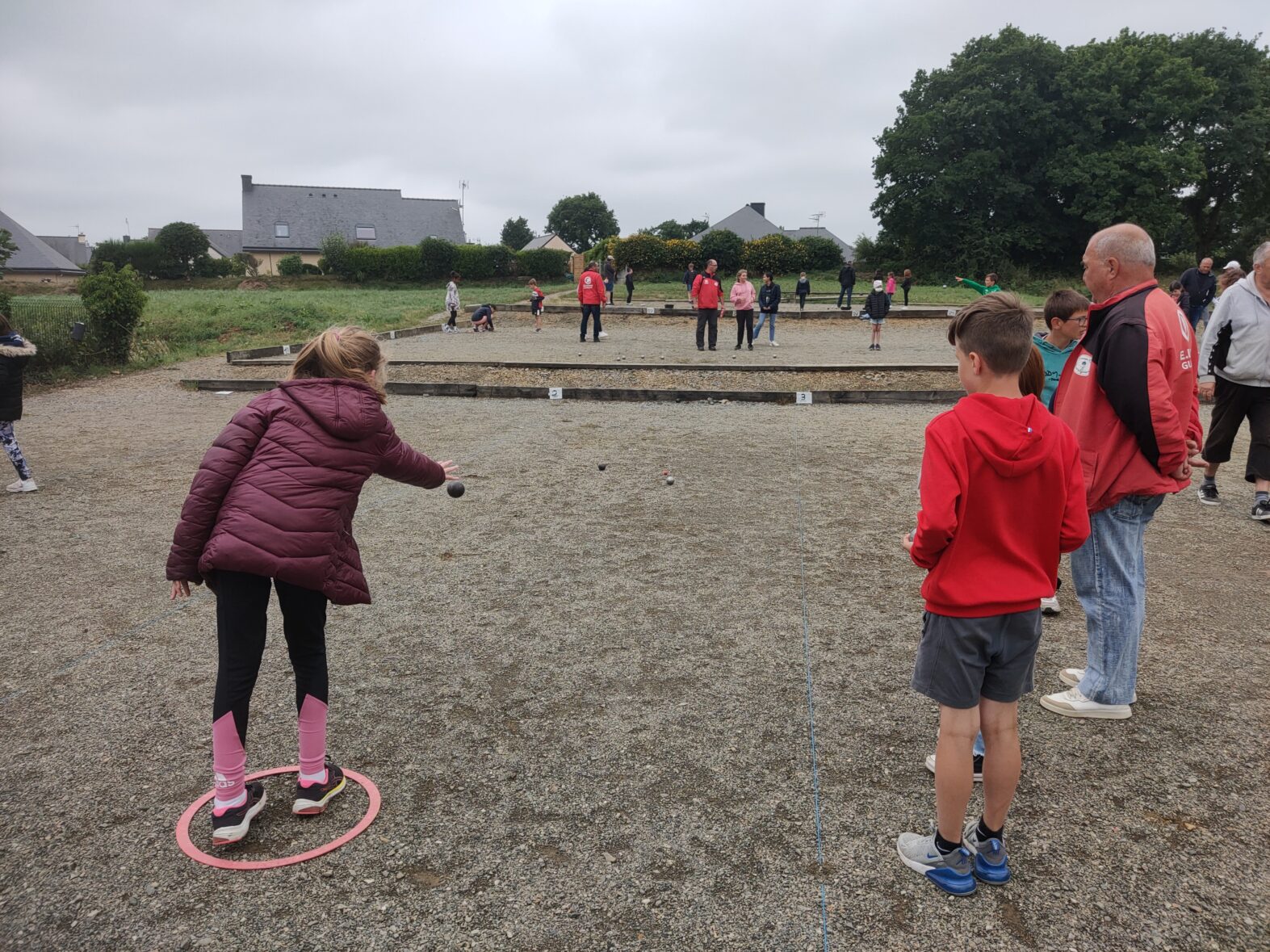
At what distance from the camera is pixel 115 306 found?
16.8 meters

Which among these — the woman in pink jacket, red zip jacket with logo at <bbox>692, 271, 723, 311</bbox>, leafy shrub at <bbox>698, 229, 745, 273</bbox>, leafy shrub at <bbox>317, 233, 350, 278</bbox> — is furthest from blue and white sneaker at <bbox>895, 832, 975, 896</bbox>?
leafy shrub at <bbox>317, 233, 350, 278</bbox>

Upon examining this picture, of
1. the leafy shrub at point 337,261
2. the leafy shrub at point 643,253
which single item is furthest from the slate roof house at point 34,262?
the leafy shrub at point 643,253

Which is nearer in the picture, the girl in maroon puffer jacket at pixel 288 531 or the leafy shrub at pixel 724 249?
the girl in maroon puffer jacket at pixel 288 531

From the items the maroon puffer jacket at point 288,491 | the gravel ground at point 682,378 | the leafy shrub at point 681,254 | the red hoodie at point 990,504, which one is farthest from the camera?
the leafy shrub at point 681,254

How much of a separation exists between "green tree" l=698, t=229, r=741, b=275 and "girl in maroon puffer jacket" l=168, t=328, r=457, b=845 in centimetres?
4064

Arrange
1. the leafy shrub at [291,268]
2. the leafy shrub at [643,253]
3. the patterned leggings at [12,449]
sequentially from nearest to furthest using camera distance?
the patterned leggings at [12,449] < the leafy shrub at [643,253] < the leafy shrub at [291,268]

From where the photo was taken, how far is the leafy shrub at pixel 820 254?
1670 inches

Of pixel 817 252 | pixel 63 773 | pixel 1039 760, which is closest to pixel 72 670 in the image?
pixel 63 773

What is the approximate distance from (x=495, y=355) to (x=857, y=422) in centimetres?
962

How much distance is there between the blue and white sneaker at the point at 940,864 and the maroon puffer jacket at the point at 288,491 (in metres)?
2.04

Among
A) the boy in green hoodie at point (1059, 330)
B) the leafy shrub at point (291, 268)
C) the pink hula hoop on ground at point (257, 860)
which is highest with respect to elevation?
the leafy shrub at point (291, 268)

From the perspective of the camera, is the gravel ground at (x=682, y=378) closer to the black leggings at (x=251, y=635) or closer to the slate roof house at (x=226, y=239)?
the black leggings at (x=251, y=635)

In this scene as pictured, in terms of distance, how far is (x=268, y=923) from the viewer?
2.37m

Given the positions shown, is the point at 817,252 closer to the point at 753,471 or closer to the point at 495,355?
the point at 495,355
